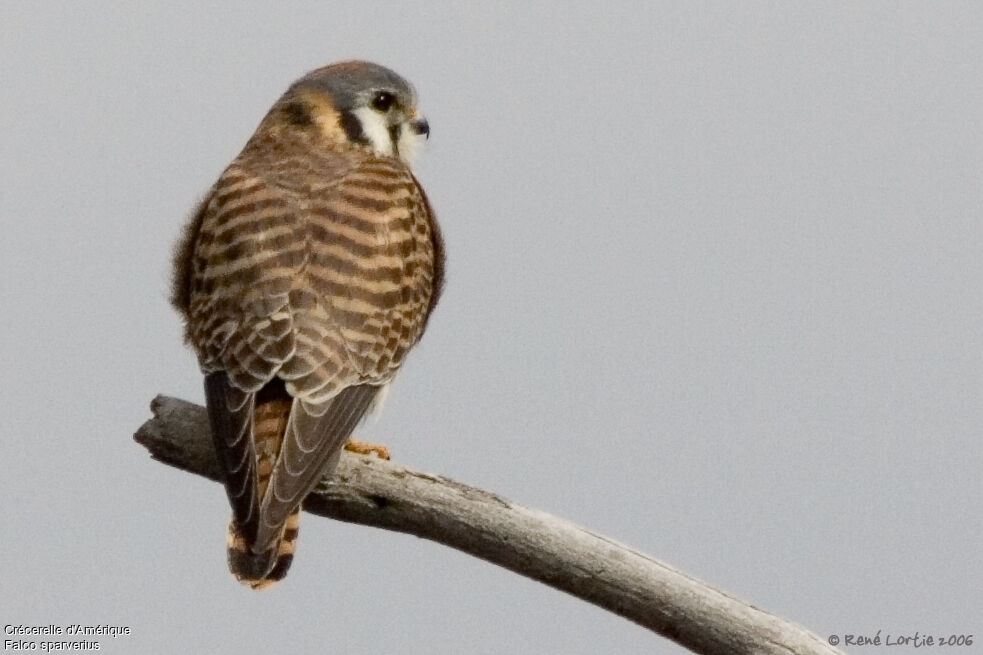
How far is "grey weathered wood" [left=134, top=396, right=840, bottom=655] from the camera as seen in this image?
14.6 feet

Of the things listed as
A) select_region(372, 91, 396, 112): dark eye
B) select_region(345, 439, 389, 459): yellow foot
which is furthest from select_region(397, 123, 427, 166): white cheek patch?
select_region(345, 439, 389, 459): yellow foot

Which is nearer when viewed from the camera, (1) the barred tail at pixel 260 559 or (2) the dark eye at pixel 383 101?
(1) the barred tail at pixel 260 559

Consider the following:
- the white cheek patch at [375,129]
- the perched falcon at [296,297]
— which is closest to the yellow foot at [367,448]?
the perched falcon at [296,297]

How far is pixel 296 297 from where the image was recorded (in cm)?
550

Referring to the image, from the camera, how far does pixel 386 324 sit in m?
5.70

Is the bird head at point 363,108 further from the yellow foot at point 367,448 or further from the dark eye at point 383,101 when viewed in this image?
the yellow foot at point 367,448


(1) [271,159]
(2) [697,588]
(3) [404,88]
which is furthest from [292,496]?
(3) [404,88]

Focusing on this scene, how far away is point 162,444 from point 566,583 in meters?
1.57

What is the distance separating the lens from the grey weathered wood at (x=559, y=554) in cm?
446

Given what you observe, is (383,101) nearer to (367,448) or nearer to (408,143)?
(408,143)

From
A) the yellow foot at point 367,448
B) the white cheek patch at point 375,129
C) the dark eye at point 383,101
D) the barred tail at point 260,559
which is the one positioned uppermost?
the dark eye at point 383,101

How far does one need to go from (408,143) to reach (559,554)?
2.54m

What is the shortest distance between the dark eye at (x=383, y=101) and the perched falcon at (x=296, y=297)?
69 millimetres

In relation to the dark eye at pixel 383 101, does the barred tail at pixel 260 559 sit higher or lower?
lower
